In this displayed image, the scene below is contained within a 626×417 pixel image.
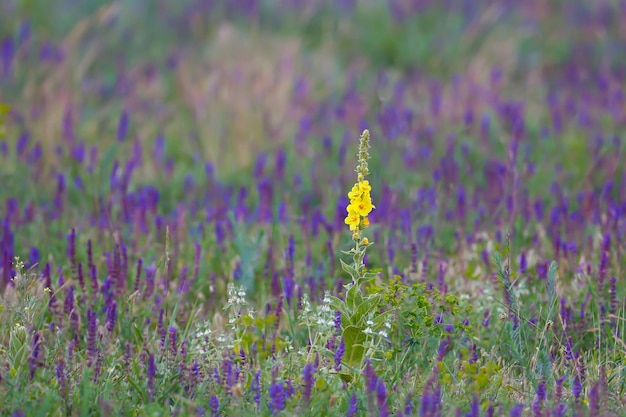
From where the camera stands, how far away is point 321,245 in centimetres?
440

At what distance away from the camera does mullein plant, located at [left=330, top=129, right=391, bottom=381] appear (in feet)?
9.55

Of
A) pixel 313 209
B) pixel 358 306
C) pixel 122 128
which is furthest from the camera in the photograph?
pixel 122 128

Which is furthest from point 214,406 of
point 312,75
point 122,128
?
point 312,75

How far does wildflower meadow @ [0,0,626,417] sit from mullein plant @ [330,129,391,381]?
0.03 feet

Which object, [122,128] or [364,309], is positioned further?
[122,128]

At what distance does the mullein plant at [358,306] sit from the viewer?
9.55ft

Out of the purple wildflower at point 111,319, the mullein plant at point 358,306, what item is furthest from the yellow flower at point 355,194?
the purple wildflower at point 111,319

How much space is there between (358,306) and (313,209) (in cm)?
213

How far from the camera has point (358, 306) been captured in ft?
9.86

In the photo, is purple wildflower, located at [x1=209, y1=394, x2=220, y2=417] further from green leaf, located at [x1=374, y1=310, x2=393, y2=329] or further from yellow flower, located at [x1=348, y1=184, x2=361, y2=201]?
yellow flower, located at [x1=348, y1=184, x2=361, y2=201]

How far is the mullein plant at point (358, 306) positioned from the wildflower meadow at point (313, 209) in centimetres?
1

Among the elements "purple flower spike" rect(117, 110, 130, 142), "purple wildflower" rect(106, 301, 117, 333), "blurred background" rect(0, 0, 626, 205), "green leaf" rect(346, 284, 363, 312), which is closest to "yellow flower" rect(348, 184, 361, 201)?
"green leaf" rect(346, 284, 363, 312)

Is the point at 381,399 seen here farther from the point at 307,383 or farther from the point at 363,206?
the point at 363,206

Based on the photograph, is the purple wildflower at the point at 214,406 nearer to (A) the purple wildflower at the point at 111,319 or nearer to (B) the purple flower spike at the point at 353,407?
(B) the purple flower spike at the point at 353,407
